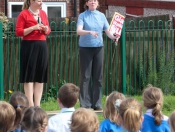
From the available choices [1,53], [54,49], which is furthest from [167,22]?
[1,53]

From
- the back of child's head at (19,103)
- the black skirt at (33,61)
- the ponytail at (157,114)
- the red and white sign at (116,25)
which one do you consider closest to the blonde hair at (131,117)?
the ponytail at (157,114)

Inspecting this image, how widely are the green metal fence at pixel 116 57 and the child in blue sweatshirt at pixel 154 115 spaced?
4.89 m

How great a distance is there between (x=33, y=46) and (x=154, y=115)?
3.09 meters

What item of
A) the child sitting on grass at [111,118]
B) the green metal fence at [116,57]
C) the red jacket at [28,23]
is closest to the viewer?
the child sitting on grass at [111,118]

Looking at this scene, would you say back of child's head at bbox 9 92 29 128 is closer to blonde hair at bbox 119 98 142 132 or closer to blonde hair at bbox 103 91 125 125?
blonde hair at bbox 103 91 125 125

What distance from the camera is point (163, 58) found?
441 inches

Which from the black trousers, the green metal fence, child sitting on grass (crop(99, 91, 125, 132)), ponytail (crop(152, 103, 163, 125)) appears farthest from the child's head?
the green metal fence

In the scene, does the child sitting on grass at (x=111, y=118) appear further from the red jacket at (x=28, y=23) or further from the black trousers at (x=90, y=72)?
the black trousers at (x=90, y=72)

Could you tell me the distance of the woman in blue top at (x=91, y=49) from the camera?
8727mm

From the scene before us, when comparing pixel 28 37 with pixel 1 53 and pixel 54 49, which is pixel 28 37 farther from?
pixel 54 49

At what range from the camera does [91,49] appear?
8.79 m

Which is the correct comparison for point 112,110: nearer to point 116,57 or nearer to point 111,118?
point 111,118

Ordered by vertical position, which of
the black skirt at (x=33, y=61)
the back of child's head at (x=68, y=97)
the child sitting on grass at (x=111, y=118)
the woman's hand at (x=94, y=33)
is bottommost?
the child sitting on grass at (x=111, y=118)

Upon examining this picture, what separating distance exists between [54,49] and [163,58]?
2285 mm
